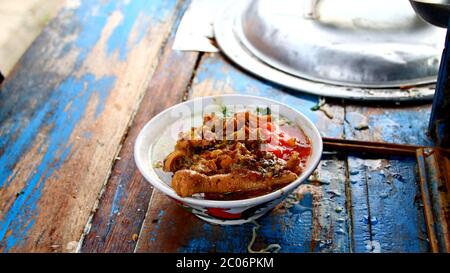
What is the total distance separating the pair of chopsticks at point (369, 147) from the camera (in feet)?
4.28

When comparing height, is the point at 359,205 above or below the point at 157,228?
below

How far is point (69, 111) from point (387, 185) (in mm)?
1030

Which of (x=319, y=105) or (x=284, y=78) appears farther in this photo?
(x=284, y=78)

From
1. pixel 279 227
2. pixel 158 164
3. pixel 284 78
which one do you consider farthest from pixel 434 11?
pixel 158 164

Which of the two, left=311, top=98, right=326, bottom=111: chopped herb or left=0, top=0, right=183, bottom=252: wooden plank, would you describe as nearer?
left=0, top=0, right=183, bottom=252: wooden plank

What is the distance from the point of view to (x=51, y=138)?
1482 mm

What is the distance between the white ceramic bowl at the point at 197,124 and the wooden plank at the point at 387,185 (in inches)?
8.2

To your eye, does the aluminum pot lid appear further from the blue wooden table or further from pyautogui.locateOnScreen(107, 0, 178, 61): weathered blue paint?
pyautogui.locateOnScreen(107, 0, 178, 61): weathered blue paint

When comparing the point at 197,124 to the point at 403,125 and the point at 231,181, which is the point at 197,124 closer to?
the point at 231,181

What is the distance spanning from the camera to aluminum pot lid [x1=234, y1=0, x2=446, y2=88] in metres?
1.57

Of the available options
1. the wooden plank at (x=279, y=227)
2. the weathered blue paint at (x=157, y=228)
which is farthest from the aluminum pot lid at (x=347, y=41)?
the weathered blue paint at (x=157, y=228)

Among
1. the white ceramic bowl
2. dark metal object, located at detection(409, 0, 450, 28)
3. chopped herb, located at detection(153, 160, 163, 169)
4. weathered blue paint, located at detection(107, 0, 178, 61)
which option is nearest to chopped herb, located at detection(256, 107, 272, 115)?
the white ceramic bowl

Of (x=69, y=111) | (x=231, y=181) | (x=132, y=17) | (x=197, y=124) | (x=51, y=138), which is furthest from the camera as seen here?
(x=132, y=17)
